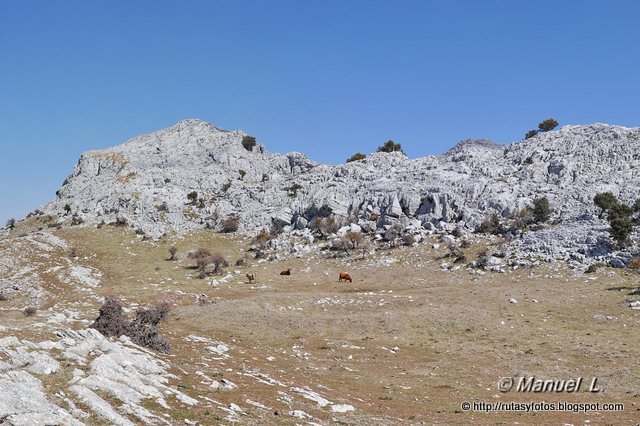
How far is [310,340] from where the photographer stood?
119 ft

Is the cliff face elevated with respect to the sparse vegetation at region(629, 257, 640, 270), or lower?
elevated

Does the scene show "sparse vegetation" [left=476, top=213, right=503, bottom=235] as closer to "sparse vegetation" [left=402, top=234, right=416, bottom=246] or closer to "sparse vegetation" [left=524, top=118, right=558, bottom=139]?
"sparse vegetation" [left=402, top=234, right=416, bottom=246]

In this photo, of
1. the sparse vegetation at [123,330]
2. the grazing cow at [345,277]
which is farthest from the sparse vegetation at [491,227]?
the sparse vegetation at [123,330]

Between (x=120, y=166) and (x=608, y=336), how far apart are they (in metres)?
100

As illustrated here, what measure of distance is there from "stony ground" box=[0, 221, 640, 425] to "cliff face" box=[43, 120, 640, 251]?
610 inches

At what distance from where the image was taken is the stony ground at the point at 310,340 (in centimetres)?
1762

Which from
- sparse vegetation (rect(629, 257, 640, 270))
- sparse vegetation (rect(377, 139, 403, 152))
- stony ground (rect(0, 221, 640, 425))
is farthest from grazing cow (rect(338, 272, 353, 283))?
sparse vegetation (rect(377, 139, 403, 152))

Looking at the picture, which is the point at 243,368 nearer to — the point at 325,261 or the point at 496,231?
the point at 325,261

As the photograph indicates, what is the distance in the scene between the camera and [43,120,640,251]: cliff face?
260 ft

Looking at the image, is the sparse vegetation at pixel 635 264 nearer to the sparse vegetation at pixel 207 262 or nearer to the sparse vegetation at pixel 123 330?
the sparse vegetation at pixel 207 262

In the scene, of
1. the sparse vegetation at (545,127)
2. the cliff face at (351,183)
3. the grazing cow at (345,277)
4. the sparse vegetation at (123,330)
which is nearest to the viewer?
the sparse vegetation at (123,330)

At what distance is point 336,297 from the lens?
4719 centimetres

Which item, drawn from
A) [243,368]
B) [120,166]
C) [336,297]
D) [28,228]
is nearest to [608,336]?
[336,297]

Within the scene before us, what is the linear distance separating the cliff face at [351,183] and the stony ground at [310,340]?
50.8 feet
